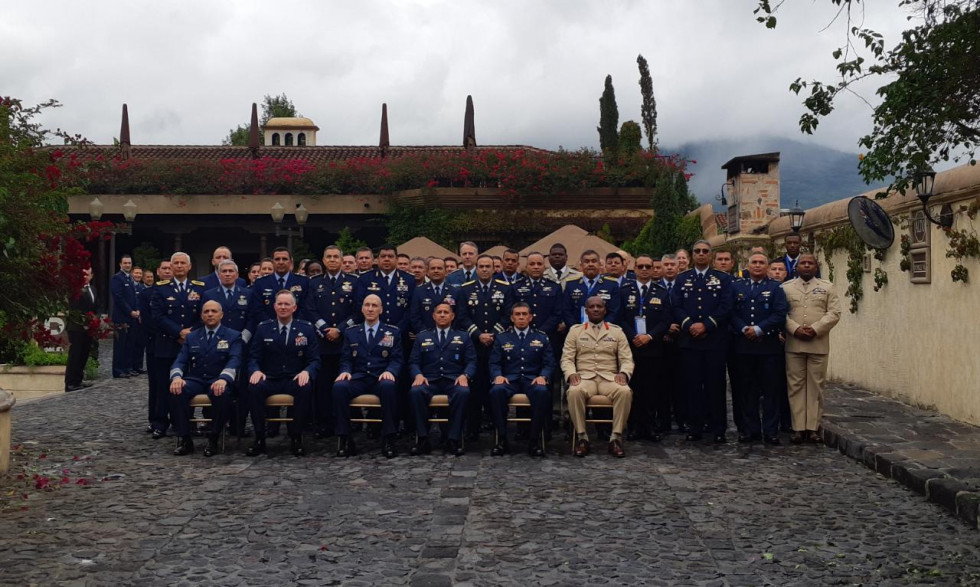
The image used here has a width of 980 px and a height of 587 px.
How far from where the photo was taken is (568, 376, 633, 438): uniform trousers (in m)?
9.18

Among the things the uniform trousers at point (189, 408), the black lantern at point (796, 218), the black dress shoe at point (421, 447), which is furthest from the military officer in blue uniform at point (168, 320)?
the black lantern at point (796, 218)

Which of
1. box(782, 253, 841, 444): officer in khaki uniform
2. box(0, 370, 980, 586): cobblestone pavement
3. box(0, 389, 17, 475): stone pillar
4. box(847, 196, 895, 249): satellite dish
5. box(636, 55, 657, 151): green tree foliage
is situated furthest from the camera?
box(636, 55, 657, 151): green tree foliage

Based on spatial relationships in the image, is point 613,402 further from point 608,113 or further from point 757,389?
point 608,113

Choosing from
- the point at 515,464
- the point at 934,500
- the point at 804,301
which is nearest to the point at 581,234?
the point at 804,301

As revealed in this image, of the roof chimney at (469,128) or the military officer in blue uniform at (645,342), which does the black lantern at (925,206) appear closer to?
the military officer in blue uniform at (645,342)

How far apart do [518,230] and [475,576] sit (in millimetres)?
21678

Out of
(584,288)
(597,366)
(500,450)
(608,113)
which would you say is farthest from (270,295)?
(608,113)

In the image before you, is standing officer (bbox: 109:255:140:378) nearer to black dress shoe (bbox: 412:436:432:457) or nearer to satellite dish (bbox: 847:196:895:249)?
black dress shoe (bbox: 412:436:432:457)

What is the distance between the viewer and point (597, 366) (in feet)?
31.5

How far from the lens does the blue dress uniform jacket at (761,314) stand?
9.75 metres

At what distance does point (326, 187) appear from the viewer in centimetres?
2878

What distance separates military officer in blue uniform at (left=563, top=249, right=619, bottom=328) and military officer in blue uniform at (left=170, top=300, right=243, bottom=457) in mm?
3463

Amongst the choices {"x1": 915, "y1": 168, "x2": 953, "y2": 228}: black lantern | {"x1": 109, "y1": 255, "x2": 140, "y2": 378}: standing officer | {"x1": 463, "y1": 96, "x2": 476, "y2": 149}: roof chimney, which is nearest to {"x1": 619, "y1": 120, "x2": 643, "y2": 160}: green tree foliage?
{"x1": 463, "y1": 96, "x2": 476, "y2": 149}: roof chimney

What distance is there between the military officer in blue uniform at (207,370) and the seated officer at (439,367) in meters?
1.74
